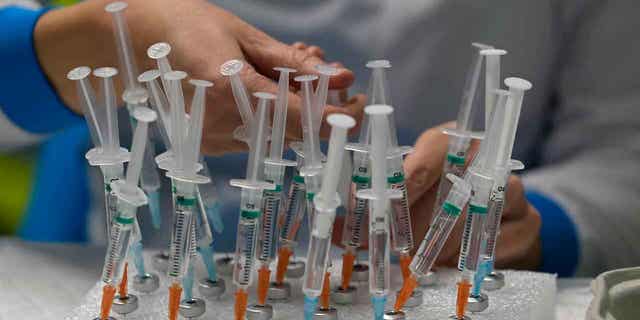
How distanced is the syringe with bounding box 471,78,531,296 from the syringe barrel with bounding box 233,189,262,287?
0.48 ft

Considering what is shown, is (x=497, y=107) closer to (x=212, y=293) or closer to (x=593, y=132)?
(x=212, y=293)

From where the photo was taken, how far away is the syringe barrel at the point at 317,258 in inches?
16.8

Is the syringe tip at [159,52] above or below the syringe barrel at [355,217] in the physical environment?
above

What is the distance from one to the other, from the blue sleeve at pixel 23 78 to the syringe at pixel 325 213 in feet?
1.26

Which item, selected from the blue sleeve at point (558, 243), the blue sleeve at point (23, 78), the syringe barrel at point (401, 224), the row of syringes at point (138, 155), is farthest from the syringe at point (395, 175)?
the blue sleeve at point (23, 78)

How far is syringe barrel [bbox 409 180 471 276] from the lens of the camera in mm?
462

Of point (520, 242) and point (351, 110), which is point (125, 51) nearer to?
point (351, 110)

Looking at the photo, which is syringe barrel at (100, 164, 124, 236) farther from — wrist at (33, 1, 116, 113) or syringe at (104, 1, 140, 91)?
wrist at (33, 1, 116, 113)

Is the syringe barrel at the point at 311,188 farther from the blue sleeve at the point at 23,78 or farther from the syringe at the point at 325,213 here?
the blue sleeve at the point at 23,78

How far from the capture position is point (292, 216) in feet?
1.74

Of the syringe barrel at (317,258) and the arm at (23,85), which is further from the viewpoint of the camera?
the arm at (23,85)

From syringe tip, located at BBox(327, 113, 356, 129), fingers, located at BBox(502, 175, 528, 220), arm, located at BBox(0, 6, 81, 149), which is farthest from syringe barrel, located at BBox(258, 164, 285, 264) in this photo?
arm, located at BBox(0, 6, 81, 149)

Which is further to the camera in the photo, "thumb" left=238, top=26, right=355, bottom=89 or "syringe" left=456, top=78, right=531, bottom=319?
"thumb" left=238, top=26, right=355, bottom=89

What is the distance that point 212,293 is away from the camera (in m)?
0.51
